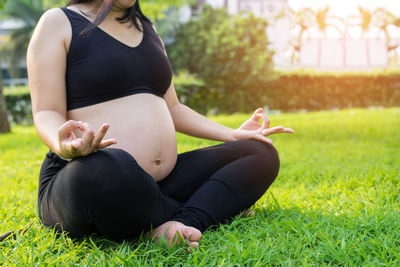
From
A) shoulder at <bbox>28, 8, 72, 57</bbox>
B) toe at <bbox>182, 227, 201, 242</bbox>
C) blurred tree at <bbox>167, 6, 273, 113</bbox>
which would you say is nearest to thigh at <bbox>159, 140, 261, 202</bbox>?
toe at <bbox>182, 227, 201, 242</bbox>

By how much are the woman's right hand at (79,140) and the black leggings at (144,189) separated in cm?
6

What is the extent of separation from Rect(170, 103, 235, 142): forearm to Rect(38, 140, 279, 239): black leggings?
5.4 inches

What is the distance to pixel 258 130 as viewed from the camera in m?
2.17

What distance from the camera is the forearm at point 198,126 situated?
2236 mm

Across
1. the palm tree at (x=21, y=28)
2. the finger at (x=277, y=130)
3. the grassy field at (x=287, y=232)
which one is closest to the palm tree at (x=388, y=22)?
the palm tree at (x=21, y=28)

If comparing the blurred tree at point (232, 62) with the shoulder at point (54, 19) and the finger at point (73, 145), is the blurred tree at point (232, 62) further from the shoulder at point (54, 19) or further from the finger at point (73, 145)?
the finger at point (73, 145)

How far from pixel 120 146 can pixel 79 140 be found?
15.0 inches

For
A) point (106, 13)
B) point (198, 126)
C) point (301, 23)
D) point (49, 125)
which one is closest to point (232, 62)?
point (198, 126)

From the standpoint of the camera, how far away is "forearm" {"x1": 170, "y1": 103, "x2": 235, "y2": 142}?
224 centimetres

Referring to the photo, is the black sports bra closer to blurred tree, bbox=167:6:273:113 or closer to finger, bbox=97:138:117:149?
finger, bbox=97:138:117:149

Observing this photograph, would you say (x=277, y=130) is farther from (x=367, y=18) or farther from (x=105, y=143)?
(x=367, y=18)

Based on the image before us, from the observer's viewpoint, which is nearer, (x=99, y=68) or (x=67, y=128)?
(x=67, y=128)

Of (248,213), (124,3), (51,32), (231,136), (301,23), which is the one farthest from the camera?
(301,23)

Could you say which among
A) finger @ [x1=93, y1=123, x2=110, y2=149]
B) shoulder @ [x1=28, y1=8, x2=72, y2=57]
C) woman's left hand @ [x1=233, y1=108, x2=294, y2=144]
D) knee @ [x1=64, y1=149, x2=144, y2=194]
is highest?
shoulder @ [x1=28, y1=8, x2=72, y2=57]
